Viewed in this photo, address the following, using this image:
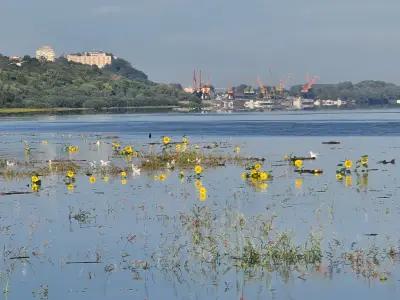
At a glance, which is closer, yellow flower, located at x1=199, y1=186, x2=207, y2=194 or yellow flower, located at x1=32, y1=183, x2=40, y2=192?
yellow flower, located at x1=199, y1=186, x2=207, y2=194

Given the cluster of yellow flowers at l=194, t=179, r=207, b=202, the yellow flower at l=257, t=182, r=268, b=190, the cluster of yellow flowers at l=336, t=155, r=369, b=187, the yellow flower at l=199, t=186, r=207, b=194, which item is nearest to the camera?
the cluster of yellow flowers at l=194, t=179, r=207, b=202

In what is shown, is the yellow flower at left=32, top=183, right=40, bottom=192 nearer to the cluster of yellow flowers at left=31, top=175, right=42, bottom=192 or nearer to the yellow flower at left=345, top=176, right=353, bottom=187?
the cluster of yellow flowers at left=31, top=175, right=42, bottom=192

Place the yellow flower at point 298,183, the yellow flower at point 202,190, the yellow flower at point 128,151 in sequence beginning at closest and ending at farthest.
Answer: the yellow flower at point 202,190 < the yellow flower at point 298,183 < the yellow flower at point 128,151

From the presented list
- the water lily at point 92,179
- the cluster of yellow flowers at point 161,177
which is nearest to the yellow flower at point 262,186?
the cluster of yellow flowers at point 161,177

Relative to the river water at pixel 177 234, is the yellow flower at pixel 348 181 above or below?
below

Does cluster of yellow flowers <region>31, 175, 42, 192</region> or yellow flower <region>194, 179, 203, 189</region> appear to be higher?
cluster of yellow flowers <region>31, 175, 42, 192</region>

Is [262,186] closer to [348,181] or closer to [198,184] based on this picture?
[198,184]

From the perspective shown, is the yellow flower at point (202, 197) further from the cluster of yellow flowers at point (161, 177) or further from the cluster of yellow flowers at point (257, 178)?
the cluster of yellow flowers at point (161, 177)

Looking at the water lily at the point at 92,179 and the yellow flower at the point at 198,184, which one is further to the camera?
the water lily at the point at 92,179

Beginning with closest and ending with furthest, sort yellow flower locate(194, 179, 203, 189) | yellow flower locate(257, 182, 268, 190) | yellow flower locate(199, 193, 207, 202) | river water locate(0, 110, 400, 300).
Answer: river water locate(0, 110, 400, 300) < yellow flower locate(199, 193, 207, 202) < yellow flower locate(257, 182, 268, 190) < yellow flower locate(194, 179, 203, 189)

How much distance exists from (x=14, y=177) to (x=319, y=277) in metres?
18.4

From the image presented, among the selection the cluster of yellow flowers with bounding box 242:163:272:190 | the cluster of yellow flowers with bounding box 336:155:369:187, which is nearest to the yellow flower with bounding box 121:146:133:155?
the cluster of yellow flowers with bounding box 336:155:369:187

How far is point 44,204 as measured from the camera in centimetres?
2242

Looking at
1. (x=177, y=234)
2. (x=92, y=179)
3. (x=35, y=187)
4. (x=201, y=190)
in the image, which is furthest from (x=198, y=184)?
(x=177, y=234)
